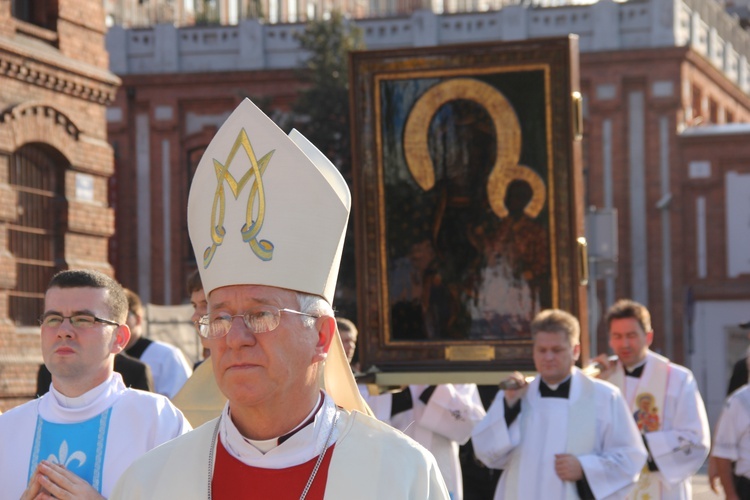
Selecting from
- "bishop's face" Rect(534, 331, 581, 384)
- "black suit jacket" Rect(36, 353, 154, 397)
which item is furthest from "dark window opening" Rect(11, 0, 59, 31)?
"bishop's face" Rect(534, 331, 581, 384)

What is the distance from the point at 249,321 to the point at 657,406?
6.41m

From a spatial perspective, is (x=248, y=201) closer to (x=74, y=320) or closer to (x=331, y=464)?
(x=331, y=464)

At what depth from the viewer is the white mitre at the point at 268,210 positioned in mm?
3859

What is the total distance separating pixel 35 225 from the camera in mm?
15812

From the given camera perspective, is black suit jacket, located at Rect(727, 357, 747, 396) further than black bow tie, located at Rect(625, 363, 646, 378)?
Yes

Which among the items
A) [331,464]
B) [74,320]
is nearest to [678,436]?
[74,320]

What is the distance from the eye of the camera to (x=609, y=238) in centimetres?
1616

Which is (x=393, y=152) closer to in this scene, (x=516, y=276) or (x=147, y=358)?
(x=516, y=276)

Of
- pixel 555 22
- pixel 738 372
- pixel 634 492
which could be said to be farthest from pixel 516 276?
pixel 555 22

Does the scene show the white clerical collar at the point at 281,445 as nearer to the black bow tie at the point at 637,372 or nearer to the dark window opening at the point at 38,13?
the black bow tie at the point at 637,372

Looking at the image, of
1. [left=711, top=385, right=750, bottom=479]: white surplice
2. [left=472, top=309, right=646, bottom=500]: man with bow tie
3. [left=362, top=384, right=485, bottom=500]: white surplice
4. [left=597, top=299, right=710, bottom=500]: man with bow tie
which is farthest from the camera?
[left=597, top=299, right=710, bottom=500]: man with bow tie

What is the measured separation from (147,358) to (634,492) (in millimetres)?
3193

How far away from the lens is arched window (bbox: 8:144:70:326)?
15.4m

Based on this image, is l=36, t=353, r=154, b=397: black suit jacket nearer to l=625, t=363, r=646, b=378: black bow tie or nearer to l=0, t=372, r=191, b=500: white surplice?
l=0, t=372, r=191, b=500: white surplice
